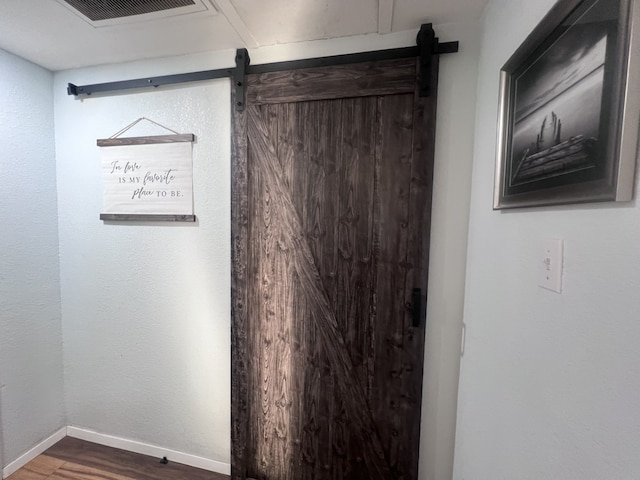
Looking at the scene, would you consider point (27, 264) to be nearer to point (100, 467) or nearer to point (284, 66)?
point (100, 467)

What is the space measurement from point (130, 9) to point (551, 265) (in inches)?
71.8

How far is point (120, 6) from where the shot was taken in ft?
3.65

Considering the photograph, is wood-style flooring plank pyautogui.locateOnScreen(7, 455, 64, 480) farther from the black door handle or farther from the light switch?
the light switch

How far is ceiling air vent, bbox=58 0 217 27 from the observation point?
1.09 meters

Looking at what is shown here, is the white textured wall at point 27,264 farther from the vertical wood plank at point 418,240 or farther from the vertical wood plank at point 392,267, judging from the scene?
the vertical wood plank at point 418,240

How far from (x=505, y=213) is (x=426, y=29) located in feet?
2.95

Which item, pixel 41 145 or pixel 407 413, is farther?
pixel 41 145

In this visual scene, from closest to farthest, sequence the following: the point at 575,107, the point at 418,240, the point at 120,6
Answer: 1. the point at 575,107
2. the point at 120,6
3. the point at 418,240

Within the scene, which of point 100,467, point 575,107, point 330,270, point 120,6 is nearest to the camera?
point 575,107

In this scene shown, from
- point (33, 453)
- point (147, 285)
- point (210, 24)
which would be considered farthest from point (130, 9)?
point (33, 453)

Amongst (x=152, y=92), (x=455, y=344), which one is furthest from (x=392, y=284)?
(x=152, y=92)

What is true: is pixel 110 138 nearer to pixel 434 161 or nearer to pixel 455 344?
pixel 434 161

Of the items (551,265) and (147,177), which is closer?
(551,265)

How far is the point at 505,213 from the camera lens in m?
0.87
